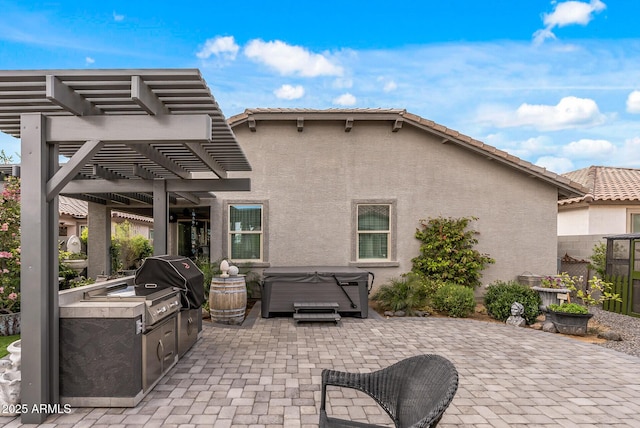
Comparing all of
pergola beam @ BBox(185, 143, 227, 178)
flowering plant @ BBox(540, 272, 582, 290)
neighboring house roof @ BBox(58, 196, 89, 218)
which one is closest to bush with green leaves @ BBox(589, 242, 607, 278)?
flowering plant @ BBox(540, 272, 582, 290)

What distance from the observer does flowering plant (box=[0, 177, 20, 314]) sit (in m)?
6.22

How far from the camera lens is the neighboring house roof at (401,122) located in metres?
8.78

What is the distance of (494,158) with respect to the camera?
909cm

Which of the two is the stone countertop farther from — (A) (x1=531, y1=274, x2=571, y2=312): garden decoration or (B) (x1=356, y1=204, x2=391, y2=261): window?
(A) (x1=531, y1=274, x2=571, y2=312): garden decoration

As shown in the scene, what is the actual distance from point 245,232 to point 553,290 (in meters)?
7.02

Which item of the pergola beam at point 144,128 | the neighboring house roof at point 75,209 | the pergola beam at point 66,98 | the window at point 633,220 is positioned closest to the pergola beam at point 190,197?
the pergola beam at point 66,98

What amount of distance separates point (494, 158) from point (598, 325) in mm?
4258

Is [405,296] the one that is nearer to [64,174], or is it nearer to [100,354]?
[100,354]

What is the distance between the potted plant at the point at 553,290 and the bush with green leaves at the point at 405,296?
91.7 inches

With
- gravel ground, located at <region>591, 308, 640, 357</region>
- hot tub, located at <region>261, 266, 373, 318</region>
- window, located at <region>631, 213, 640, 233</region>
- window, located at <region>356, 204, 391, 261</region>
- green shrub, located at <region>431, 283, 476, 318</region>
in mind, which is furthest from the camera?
window, located at <region>631, 213, 640, 233</region>

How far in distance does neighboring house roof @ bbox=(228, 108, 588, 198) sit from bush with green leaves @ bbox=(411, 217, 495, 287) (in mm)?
1736

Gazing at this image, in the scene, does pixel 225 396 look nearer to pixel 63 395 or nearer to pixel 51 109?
pixel 63 395

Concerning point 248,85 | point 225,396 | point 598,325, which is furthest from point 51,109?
point 248,85

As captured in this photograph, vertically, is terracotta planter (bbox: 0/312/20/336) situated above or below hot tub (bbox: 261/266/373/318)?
below
